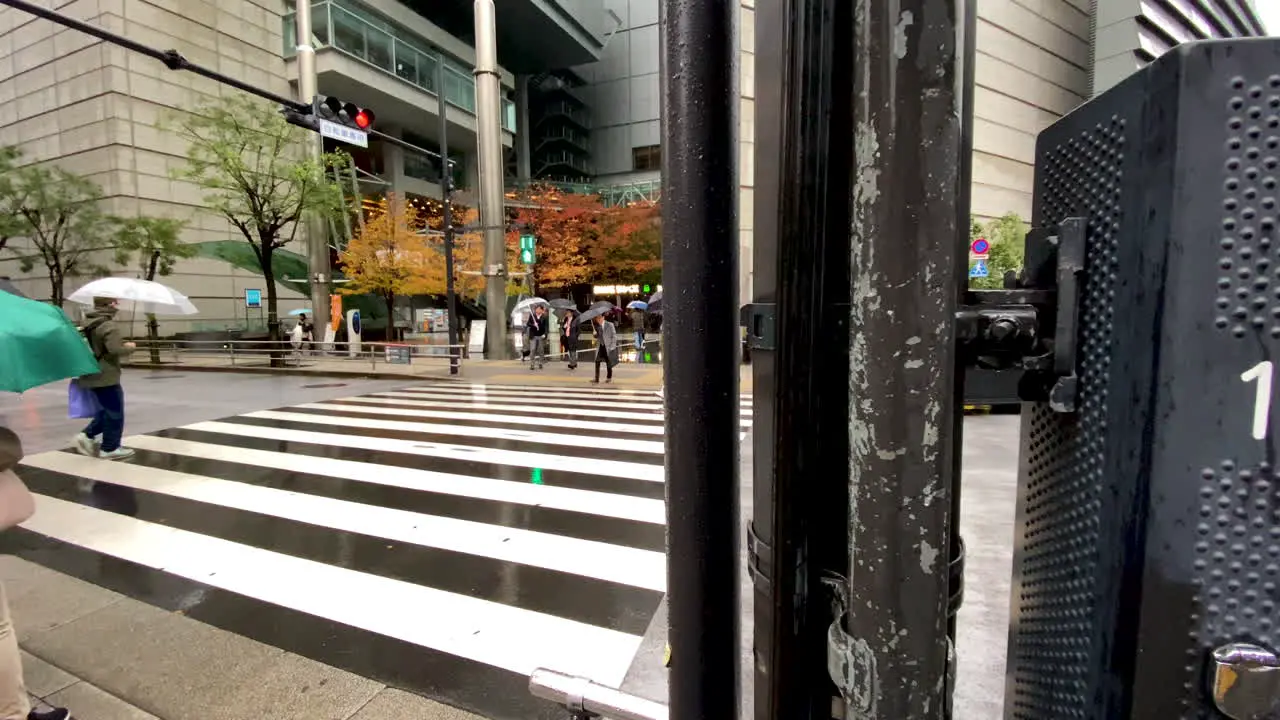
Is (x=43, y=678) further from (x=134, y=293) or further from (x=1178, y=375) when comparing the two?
(x=134, y=293)

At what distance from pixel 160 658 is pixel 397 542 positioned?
180 centimetres

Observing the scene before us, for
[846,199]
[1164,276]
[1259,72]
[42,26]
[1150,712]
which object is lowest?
[1150,712]

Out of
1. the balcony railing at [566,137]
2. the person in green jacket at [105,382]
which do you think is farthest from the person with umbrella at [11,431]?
the balcony railing at [566,137]

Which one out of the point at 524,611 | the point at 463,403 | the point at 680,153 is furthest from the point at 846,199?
the point at 463,403

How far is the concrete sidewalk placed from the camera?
292cm

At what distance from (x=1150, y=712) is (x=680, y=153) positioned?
1.28 m

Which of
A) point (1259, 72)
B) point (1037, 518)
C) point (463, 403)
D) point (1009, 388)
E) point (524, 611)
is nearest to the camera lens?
point (1259, 72)

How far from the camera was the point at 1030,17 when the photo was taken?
28.6 meters

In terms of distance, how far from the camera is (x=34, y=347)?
288cm

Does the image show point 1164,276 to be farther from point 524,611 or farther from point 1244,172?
point 524,611

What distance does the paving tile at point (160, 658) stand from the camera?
3.03 m

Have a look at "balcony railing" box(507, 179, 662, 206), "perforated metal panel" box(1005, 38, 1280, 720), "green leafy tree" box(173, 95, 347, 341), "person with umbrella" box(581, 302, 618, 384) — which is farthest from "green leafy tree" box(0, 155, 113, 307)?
"perforated metal panel" box(1005, 38, 1280, 720)

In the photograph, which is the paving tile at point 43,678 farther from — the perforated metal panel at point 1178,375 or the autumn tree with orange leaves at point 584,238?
the autumn tree with orange leaves at point 584,238

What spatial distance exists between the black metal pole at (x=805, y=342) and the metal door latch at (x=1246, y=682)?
0.55 m
